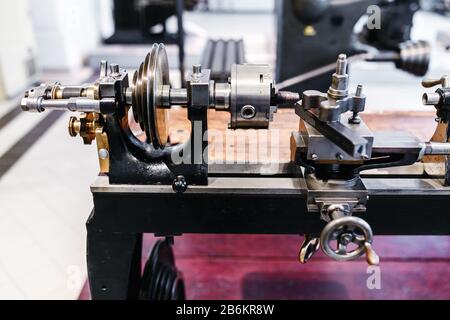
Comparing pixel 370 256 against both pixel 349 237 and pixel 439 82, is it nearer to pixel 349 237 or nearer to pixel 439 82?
pixel 349 237

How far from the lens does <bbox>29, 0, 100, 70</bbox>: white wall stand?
427 cm

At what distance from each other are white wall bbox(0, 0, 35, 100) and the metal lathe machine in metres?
3.09

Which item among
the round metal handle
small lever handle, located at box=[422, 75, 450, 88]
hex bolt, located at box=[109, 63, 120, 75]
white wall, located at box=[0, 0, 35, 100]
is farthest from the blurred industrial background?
hex bolt, located at box=[109, 63, 120, 75]

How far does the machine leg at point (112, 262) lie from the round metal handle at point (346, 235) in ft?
1.39

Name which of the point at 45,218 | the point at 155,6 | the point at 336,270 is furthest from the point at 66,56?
the point at 336,270

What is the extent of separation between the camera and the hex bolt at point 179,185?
35.4 inches

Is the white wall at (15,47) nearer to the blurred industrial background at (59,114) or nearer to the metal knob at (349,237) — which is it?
the blurred industrial background at (59,114)

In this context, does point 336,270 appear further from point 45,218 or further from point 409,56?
point 45,218

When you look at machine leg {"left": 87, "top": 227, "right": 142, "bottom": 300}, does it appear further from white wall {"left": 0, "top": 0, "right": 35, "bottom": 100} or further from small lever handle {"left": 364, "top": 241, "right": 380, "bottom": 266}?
white wall {"left": 0, "top": 0, "right": 35, "bottom": 100}

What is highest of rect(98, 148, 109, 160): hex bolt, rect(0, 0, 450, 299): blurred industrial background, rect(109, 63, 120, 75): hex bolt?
rect(109, 63, 120, 75): hex bolt

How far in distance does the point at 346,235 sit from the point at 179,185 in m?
0.33

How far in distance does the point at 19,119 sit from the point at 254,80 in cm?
293

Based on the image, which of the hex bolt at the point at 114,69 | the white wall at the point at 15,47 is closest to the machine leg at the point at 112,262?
the hex bolt at the point at 114,69
